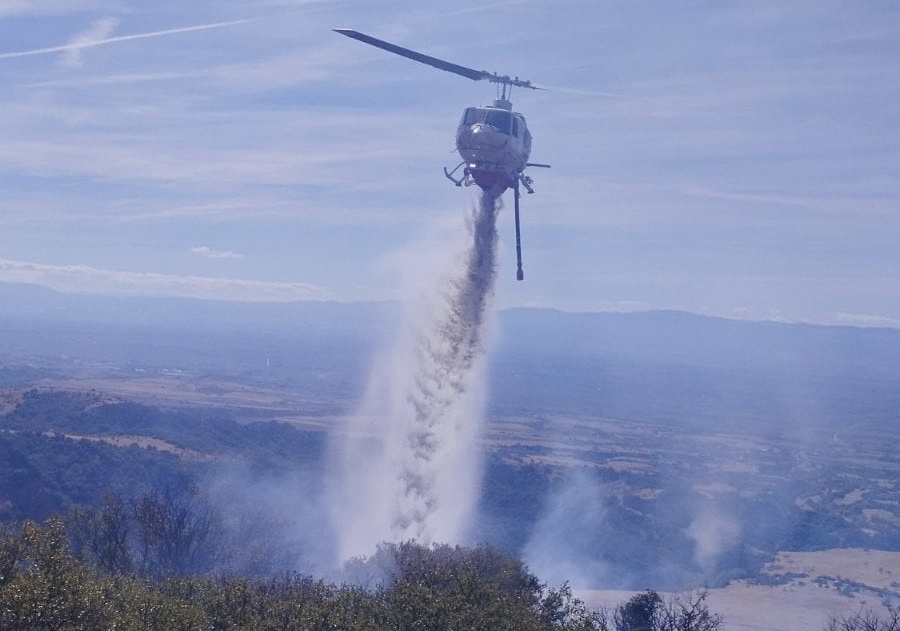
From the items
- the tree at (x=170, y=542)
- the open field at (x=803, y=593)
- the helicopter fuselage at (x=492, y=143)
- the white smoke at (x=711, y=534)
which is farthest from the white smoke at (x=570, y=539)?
the helicopter fuselage at (x=492, y=143)

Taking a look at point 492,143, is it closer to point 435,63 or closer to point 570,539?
point 435,63

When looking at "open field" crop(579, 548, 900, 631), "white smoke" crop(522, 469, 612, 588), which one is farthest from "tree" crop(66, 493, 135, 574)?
"white smoke" crop(522, 469, 612, 588)

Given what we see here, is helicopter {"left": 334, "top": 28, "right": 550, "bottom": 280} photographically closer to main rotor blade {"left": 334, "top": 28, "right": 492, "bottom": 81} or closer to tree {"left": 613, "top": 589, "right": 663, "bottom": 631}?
main rotor blade {"left": 334, "top": 28, "right": 492, "bottom": 81}

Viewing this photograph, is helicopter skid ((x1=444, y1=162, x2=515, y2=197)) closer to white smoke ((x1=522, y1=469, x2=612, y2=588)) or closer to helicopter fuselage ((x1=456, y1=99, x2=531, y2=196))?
helicopter fuselage ((x1=456, y1=99, x2=531, y2=196))

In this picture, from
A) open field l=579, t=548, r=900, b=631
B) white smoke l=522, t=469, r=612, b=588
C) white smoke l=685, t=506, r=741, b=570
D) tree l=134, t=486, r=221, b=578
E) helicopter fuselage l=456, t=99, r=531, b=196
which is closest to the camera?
helicopter fuselage l=456, t=99, r=531, b=196

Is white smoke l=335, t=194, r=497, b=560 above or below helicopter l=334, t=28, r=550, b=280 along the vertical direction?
below

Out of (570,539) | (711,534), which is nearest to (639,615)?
(570,539)

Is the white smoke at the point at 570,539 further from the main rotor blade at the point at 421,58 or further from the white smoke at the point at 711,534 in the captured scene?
the main rotor blade at the point at 421,58

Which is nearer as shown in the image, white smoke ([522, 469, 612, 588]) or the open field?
the open field

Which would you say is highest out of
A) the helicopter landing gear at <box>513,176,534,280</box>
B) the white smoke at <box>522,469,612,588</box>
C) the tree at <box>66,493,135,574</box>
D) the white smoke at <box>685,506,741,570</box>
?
the helicopter landing gear at <box>513,176,534,280</box>

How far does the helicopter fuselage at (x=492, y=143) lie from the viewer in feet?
171

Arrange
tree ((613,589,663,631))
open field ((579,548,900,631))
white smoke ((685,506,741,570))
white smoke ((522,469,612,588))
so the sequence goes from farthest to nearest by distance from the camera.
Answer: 1. white smoke ((685,506,741,570))
2. white smoke ((522,469,612,588))
3. open field ((579,548,900,631))
4. tree ((613,589,663,631))

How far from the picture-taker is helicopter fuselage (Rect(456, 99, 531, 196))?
5203 centimetres

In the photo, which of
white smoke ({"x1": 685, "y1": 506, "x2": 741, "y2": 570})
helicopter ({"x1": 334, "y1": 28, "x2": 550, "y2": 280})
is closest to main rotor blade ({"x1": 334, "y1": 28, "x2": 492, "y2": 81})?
helicopter ({"x1": 334, "y1": 28, "x2": 550, "y2": 280})
